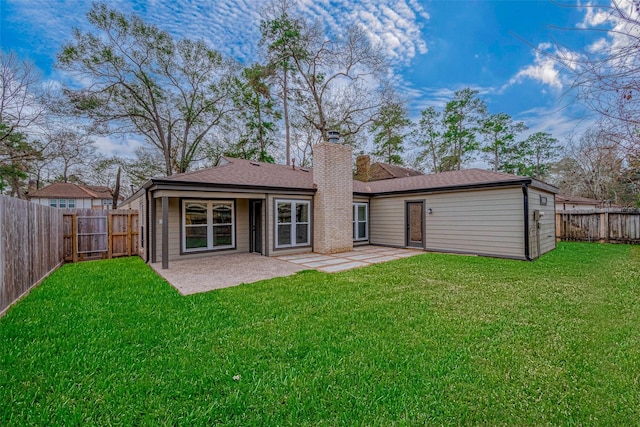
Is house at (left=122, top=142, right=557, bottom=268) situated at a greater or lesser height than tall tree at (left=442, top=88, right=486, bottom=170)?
lesser

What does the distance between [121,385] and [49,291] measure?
13.9ft

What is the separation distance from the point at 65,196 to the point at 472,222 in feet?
123

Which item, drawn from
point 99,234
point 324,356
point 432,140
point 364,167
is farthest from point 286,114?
point 324,356

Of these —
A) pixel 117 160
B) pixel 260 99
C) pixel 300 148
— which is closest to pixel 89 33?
pixel 117 160

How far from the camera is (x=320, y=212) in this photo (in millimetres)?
10125

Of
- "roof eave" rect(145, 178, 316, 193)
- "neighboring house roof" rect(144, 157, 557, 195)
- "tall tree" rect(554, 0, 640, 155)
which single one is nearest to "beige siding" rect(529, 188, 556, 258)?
"neighboring house roof" rect(144, 157, 557, 195)

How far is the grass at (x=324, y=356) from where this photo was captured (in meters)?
2.10

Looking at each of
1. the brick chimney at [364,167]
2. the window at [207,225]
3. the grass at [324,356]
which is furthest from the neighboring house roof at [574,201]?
the window at [207,225]

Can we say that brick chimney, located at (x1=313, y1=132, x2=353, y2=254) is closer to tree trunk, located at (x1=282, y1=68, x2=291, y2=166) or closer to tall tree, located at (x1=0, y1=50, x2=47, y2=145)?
tree trunk, located at (x1=282, y1=68, x2=291, y2=166)

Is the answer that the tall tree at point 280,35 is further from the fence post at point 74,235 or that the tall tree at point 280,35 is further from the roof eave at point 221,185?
the fence post at point 74,235

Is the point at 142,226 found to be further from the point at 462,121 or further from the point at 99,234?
the point at 462,121

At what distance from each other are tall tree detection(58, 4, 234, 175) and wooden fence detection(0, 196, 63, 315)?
1350 cm

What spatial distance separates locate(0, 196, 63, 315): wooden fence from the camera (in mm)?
4066

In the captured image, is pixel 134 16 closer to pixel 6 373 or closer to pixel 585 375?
pixel 6 373
